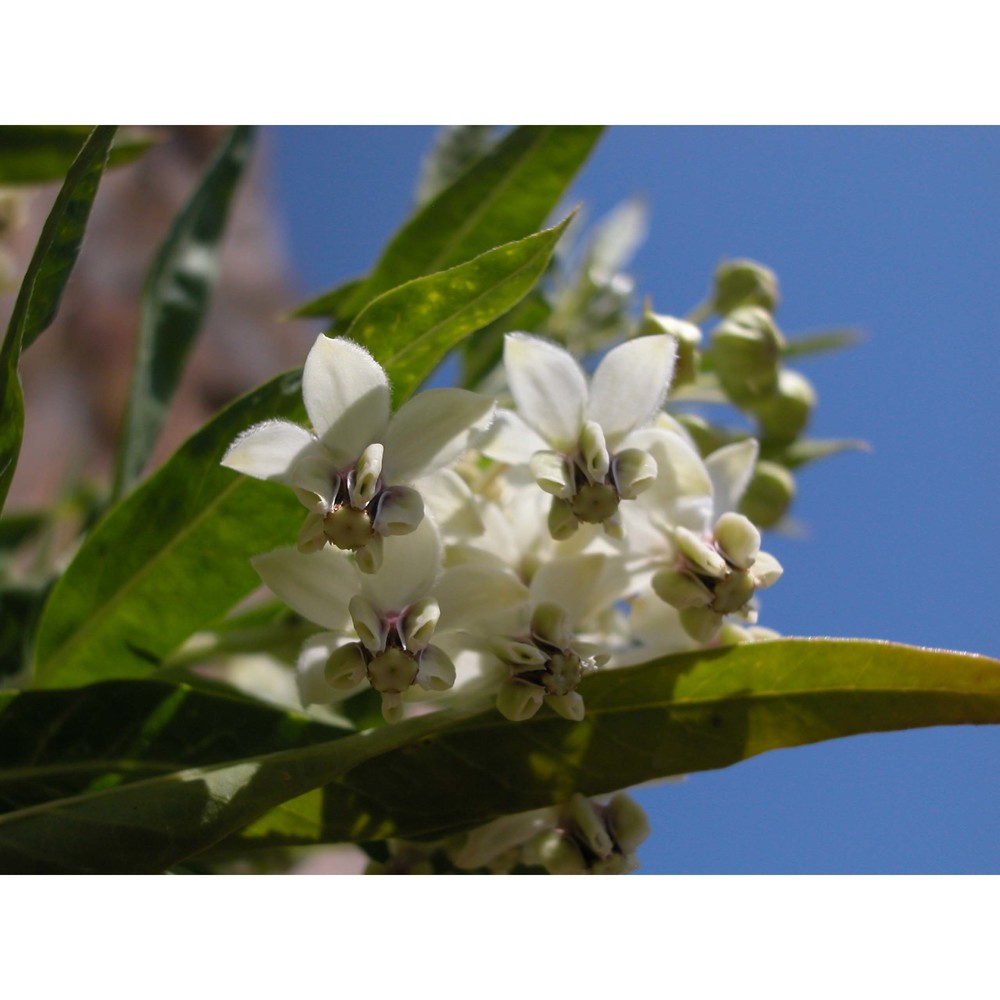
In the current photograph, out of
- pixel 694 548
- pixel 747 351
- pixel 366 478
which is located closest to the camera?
pixel 366 478

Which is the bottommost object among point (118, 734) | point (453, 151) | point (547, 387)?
point (118, 734)

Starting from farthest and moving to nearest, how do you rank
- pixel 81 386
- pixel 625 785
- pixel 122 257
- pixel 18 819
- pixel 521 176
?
pixel 122 257 < pixel 81 386 < pixel 521 176 < pixel 625 785 < pixel 18 819

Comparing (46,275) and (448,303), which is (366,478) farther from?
(46,275)

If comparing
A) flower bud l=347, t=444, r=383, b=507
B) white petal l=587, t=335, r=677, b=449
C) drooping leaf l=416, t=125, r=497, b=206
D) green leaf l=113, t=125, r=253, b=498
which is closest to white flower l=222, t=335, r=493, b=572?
flower bud l=347, t=444, r=383, b=507

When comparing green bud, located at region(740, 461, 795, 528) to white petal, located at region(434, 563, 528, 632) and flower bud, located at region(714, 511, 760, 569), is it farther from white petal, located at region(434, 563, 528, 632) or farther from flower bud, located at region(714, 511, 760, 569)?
white petal, located at region(434, 563, 528, 632)

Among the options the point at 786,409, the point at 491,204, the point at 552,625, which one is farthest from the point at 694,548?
the point at 491,204

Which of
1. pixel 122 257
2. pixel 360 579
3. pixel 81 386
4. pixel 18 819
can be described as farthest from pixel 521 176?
pixel 122 257

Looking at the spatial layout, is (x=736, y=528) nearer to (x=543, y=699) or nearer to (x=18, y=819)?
(x=543, y=699)
